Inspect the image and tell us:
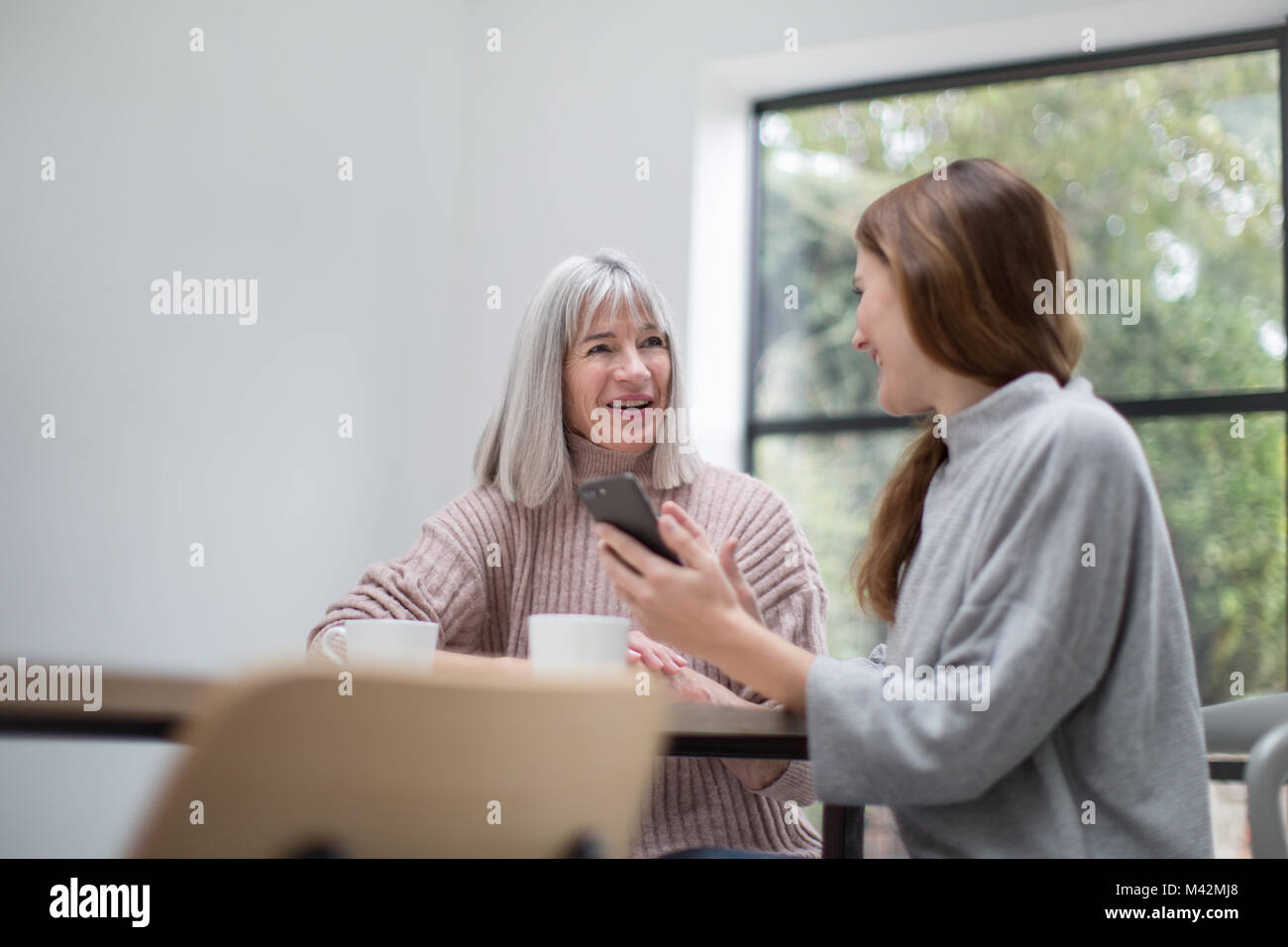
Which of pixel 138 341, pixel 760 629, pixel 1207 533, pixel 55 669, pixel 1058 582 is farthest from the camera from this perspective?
pixel 1207 533

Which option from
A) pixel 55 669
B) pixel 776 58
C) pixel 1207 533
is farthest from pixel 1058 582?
pixel 776 58

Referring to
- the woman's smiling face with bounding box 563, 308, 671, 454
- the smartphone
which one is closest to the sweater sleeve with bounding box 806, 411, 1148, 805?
the smartphone

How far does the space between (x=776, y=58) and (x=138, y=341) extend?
6.42 ft

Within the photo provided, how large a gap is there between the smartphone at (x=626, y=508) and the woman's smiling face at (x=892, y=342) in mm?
307

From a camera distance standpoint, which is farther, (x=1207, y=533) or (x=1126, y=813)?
(x=1207, y=533)

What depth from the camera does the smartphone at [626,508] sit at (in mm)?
1165

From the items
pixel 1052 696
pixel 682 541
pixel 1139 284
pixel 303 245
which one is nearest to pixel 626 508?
pixel 682 541

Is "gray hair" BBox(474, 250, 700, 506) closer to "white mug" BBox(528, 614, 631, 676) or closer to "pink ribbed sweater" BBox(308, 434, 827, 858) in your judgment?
"pink ribbed sweater" BBox(308, 434, 827, 858)

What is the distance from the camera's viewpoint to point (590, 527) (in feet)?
6.93

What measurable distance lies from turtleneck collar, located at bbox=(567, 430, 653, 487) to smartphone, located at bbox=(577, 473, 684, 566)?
0.88m

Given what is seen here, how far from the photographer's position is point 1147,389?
10.6 ft

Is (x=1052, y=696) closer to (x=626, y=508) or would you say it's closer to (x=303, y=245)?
(x=626, y=508)

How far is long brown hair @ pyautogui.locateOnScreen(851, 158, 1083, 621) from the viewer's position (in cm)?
123
